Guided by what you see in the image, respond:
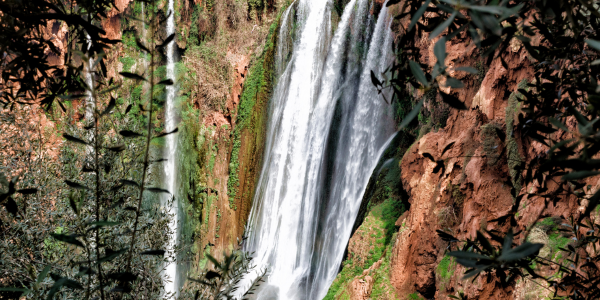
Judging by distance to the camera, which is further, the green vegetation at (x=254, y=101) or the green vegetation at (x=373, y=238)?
the green vegetation at (x=254, y=101)

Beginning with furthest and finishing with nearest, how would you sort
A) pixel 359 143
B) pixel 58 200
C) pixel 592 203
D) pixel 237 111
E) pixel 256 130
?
pixel 237 111 < pixel 256 130 < pixel 359 143 < pixel 58 200 < pixel 592 203

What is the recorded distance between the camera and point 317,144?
1272 cm

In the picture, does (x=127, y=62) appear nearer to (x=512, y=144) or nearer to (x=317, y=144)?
(x=317, y=144)

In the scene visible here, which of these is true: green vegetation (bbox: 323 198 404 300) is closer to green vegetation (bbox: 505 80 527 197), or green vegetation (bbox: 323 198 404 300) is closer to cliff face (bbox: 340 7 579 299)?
cliff face (bbox: 340 7 579 299)

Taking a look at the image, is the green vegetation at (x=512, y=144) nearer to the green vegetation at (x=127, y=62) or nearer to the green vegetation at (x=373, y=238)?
the green vegetation at (x=373, y=238)

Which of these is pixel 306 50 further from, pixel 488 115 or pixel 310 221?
pixel 488 115

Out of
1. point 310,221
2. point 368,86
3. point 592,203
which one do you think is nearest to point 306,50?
point 368,86

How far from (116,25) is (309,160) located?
1278 centimetres

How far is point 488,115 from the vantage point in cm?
611

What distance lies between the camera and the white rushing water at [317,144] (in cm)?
1108

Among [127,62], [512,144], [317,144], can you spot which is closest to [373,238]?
[317,144]

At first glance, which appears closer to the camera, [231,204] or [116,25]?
[231,204]

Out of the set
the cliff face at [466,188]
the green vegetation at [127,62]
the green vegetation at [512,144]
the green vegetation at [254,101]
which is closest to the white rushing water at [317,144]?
the green vegetation at [254,101]

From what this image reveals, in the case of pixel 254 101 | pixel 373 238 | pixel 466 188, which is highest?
pixel 254 101
